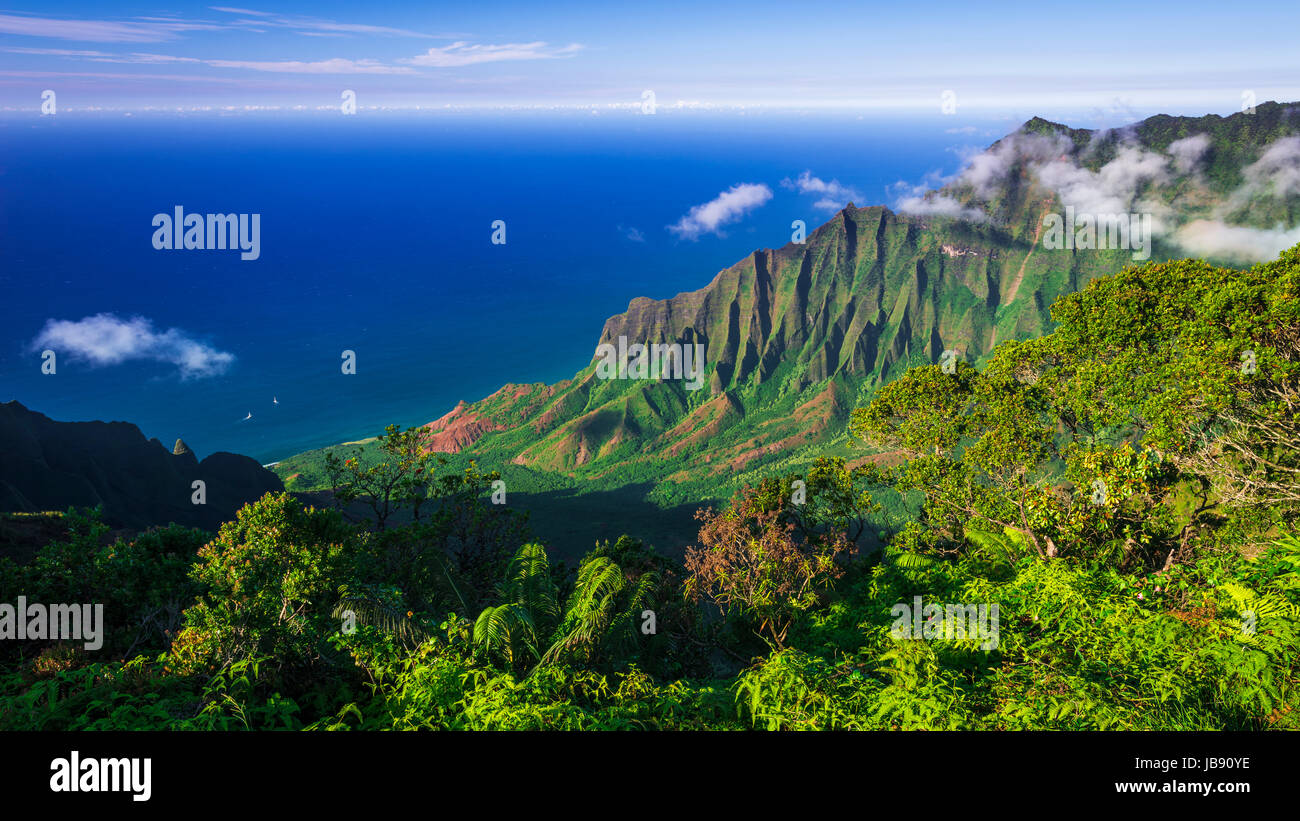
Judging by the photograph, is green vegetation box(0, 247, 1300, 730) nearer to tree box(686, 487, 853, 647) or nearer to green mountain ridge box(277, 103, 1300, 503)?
tree box(686, 487, 853, 647)

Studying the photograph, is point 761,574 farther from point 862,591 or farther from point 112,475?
point 112,475

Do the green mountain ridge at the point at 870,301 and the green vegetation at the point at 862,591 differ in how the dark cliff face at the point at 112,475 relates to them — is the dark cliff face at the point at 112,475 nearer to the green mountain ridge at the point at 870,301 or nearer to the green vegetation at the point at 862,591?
the green vegetation at the point at 862,591

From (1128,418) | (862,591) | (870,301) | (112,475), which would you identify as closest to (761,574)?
(862,591)

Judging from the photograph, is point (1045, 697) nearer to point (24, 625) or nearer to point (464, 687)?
point (464, 687)

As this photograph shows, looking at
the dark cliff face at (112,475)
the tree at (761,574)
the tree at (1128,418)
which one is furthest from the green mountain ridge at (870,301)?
the tree at (761,574)

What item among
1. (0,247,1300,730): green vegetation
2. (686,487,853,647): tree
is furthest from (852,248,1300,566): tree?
(686,487,853,647): tree

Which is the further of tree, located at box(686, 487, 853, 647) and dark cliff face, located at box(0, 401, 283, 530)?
dark cliff face, located at box(0, 401, 283, 530)

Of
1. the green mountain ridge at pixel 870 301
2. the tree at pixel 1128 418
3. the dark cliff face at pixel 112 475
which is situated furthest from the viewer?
the green mountain ridge at pixel 870 301
